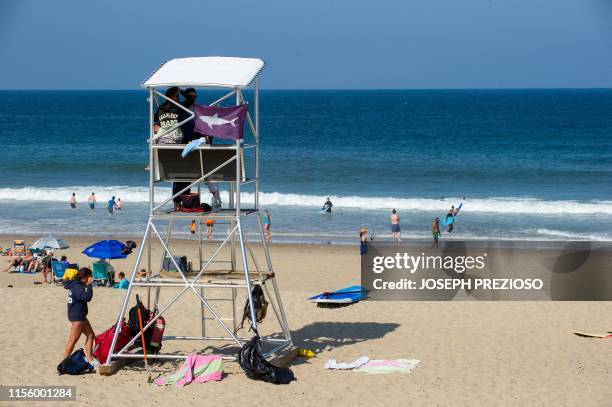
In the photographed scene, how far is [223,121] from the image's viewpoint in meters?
11.6

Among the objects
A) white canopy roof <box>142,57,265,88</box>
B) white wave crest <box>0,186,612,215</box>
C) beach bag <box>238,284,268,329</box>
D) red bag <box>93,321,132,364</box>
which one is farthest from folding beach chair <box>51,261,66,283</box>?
white wave crest <box>0,186,612,215</box>

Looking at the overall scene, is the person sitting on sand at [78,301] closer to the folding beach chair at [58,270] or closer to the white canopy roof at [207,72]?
the white canopy roof at [207,72]

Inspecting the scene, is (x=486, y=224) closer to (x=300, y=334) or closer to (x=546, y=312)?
(x=546, y=312)

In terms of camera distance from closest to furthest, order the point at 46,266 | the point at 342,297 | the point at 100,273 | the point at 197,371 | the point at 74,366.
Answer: the point at 197,371, the point at 74,366, the point at 342,297, the point at 100,273, the point at 46,266

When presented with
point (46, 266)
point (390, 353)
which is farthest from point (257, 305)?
point (46, 266)

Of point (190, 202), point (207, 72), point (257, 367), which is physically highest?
point (207, 72)

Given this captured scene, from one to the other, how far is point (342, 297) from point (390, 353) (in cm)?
356

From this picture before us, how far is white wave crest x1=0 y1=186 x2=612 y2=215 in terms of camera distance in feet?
123

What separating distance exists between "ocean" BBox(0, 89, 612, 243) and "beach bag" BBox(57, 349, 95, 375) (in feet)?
58.1

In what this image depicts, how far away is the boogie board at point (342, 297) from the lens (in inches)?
645

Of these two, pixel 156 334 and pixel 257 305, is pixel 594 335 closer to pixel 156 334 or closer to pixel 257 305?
pixel 257 305

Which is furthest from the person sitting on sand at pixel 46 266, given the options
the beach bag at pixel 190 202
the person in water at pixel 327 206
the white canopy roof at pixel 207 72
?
the person in water at pixel 327 206

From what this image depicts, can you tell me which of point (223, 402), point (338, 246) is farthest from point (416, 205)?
point (223, 402)

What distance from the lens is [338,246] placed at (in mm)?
27922
